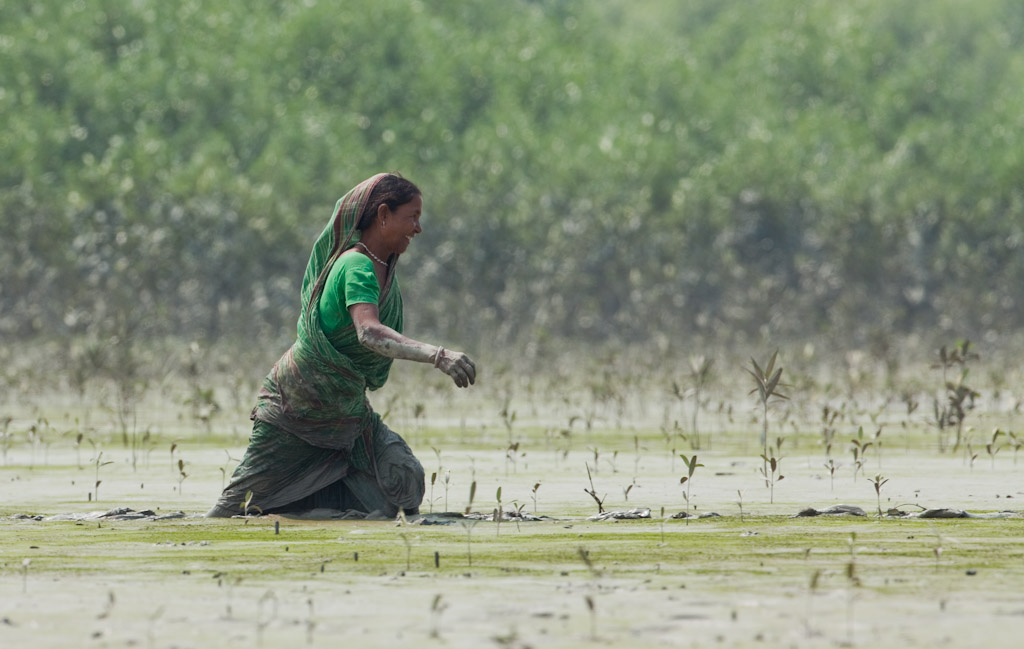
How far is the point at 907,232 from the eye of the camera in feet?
94.6

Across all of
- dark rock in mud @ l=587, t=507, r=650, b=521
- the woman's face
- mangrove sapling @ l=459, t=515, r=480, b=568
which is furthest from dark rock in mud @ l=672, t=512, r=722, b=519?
the woman's face

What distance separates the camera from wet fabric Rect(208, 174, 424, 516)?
25.4 feet

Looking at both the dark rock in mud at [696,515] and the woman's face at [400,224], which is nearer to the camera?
the dark rock in mud at [696,515]

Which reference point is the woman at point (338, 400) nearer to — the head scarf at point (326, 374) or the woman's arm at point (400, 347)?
the head scarf at point (326, 374)

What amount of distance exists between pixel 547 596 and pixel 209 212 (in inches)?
842

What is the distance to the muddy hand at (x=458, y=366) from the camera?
675cm

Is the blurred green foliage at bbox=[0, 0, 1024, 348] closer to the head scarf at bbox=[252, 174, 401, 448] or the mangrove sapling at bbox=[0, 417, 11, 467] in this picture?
the mangrove sapling at bbox=[0, 417, 11, 467]

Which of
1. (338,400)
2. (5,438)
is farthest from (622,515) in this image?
(5,438)

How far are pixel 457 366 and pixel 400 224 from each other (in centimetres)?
122

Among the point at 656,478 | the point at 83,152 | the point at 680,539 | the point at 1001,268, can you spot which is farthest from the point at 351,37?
the point at 680,539

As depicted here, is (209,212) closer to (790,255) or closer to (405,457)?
(790,255)

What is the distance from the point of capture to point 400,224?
25.6 feet

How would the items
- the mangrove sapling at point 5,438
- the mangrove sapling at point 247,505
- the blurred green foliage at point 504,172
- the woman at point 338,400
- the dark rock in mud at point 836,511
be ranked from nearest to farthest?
1. the mangrove sapling at point 247,505
2. the dark rock in mud at point 836,511
3. the woman at point 338,400
4. the mangrove sapling at point 5,438
5. the blurred green foliage at point 504,172

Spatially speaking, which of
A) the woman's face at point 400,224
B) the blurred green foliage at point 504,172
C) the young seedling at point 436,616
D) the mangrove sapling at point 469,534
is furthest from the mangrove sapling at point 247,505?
the blurred green foliage at point 504,172
